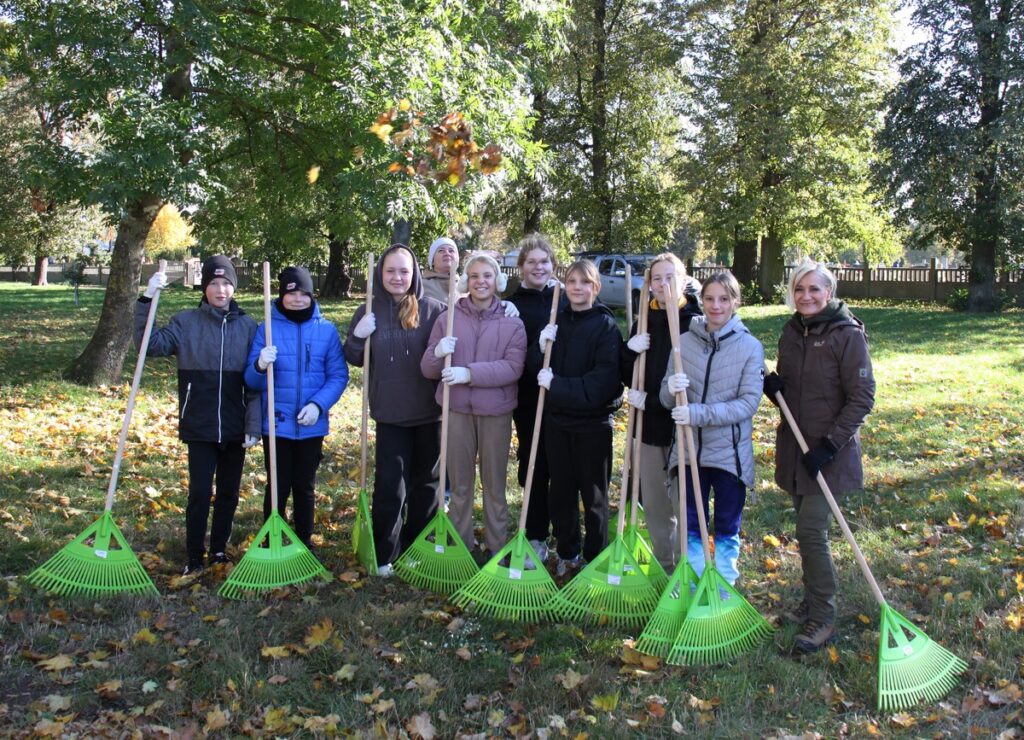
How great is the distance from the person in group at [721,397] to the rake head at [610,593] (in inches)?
13.1

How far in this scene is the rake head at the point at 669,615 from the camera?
163 inches

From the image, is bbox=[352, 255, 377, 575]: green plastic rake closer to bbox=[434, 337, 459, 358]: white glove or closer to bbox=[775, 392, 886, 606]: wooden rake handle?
bbox=[434, 337, 459, 358]: white glove

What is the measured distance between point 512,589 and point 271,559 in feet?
4.71

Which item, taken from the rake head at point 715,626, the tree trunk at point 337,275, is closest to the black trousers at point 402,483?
the rake head at point 715,626

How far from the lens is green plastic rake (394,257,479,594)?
196 inches

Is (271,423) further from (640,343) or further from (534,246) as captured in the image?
(640,343)

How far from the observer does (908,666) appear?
3.78 meters

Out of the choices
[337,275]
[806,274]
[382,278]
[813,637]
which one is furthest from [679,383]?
[337,275]

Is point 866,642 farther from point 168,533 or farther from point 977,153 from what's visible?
point 977,153

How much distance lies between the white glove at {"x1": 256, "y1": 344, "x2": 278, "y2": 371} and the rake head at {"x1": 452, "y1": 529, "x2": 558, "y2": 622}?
5.70ft

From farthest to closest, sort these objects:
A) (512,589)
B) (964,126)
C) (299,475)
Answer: (964,126) → (299,475) → (512,589)

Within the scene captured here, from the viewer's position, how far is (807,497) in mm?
4230

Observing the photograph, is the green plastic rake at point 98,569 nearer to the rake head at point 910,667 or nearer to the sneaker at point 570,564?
the sneaker at point 570,564

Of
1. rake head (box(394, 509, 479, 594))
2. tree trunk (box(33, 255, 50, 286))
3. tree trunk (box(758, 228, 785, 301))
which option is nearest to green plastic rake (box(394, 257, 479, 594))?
rake head (box(394, 509, 479, 594))
